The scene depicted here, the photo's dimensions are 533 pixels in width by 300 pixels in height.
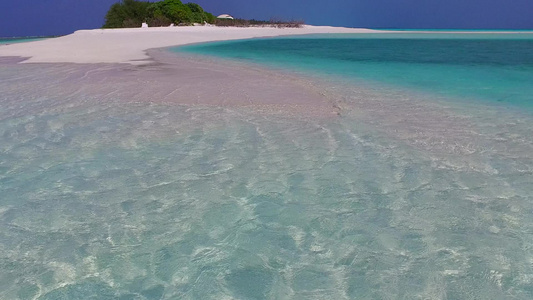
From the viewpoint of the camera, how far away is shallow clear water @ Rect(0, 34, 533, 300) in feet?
7.70

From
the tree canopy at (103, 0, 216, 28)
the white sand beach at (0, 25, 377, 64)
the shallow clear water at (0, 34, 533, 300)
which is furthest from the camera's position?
the tree canopy at (103, 0, 216, 28)

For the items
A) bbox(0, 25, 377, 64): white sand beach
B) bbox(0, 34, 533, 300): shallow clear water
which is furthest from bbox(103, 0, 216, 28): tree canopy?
bbox(0, 34, 533, 300): shallow clear water

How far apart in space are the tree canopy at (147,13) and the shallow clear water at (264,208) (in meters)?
39.0

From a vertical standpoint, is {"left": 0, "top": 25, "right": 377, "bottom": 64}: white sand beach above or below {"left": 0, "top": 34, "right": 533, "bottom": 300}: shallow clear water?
above

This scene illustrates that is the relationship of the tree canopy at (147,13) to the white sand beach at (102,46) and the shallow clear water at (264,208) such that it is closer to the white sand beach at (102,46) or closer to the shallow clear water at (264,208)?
the white sand beach at (102,46)

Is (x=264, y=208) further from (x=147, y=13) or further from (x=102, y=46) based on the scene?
(x=147, y=13)

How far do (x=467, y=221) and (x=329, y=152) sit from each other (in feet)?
5.80

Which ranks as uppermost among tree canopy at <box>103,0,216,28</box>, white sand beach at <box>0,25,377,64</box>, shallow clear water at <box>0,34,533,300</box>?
tree canopy at <box>103,0,216,28</box>

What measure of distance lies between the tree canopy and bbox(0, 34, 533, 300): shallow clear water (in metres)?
39.0

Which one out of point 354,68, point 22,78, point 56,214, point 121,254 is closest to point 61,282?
point 121,254

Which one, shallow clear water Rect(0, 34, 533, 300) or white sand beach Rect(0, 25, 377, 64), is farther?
white sand beach Rect(0, 25, 377, 64)

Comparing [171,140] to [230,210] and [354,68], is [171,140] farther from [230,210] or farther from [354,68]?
[354,68]

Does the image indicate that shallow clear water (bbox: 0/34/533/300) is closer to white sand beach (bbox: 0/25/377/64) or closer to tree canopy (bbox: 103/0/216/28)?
white sand beach (bbox: 0/25/377/64)

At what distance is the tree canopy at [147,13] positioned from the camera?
139 feet
